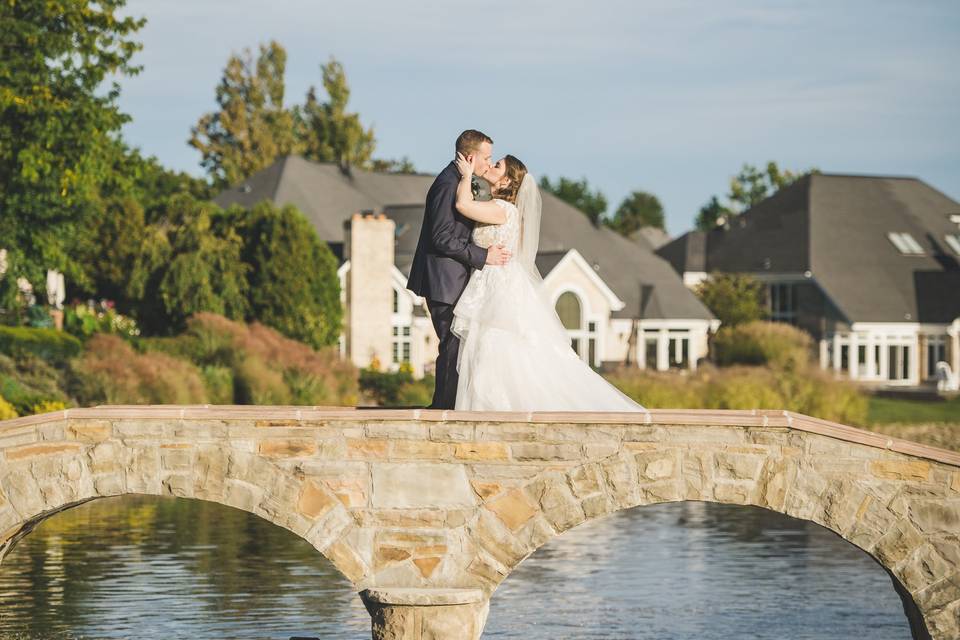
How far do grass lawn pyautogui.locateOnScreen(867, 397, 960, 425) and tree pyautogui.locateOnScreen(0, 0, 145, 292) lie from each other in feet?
59.4

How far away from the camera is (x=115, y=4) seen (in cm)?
2655

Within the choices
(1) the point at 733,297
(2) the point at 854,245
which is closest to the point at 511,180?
(1) the point at 733,297

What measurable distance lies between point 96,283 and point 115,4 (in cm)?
1738

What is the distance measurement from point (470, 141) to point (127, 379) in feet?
53.4

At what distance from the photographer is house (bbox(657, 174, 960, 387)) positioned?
55594mm

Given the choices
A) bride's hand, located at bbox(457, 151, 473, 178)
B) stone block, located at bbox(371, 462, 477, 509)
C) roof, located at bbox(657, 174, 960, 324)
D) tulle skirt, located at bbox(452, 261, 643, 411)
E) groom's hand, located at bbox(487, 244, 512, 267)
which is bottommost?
stone block, located at bbox(371, 462, 477, 509)

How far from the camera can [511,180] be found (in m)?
10.3

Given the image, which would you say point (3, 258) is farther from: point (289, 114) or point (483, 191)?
point (289, 114)

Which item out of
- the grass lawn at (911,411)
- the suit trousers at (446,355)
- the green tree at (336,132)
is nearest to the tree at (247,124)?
the green tree at (336,132)

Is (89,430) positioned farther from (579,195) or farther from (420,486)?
(579,195)

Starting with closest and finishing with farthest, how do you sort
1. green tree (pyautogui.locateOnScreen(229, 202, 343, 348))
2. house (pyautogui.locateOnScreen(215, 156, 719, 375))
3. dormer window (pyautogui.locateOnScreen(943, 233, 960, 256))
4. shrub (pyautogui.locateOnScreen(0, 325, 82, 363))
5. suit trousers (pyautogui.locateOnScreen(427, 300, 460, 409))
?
suit trousers (pyautogui.locateOnScreen(427, 300, 460, 409)) → shrub (pyautogui.locateOnScreen(0, 325, 82, 363)) → green tree (pyautogui.locateOnScreen(229, 202, 343, 348)) → house (pyautogui.locateOnScreen(215, 156, 719, 375)) → dormer window (pyautogui.locateOnScreen(943, 233, 960, 256))

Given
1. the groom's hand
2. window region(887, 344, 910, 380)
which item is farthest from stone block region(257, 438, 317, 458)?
window region(887, 344, 910, 380)

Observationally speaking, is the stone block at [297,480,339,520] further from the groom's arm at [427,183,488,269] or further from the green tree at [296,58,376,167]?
the green tree at [296,58,376,167]

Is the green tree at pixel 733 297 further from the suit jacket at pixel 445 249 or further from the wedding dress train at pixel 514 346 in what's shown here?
the suit jacket at pixel 445 249
